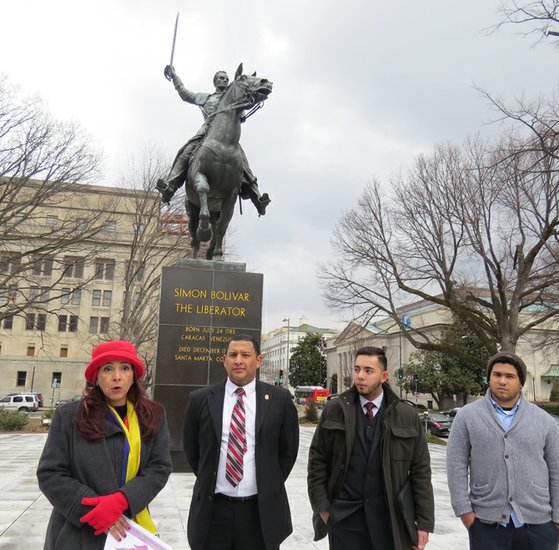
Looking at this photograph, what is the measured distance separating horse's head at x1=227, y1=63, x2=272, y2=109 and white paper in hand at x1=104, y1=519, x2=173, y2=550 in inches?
278

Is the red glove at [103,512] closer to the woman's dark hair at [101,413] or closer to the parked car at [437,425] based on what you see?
the woman's dark hair at [101,413]

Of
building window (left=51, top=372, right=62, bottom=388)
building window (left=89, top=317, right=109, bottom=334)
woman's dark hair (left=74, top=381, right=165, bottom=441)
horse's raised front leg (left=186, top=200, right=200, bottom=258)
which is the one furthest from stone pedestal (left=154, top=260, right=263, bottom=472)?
building window (left=51, top=372, right=62, bottom=388)

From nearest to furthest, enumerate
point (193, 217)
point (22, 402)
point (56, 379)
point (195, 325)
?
point (195, 325)
point (193, 217)
point (22, 402)
point (56, 379)

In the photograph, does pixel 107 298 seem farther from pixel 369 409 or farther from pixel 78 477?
pixel 78 477

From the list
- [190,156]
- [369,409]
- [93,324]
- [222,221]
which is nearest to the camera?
[369,409]

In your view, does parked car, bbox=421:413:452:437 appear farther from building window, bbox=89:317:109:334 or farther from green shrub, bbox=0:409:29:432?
building window, bbox=89:317:109:334

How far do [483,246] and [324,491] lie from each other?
19157 mm

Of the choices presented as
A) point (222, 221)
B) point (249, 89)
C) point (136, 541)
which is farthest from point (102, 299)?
point (136, 541)

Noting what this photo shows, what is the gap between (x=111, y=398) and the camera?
110 inches

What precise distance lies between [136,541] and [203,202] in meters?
6.54

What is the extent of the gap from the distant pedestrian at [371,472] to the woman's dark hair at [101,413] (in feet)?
3.63

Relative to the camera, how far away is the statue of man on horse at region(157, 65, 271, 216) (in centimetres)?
907

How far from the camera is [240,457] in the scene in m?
3.24

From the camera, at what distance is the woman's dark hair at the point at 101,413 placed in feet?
8.61
